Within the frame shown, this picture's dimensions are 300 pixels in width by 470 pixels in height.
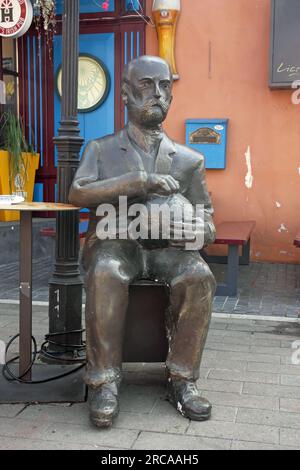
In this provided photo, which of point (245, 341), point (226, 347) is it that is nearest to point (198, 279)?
point (226, 347)

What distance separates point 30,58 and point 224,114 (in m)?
2.93

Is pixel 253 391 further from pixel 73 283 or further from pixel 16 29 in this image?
pixel 16 29

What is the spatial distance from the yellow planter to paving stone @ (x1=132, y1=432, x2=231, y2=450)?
17.5 ft

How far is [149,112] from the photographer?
3123mm

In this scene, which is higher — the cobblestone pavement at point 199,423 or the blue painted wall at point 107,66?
the blue painted wall at point 107,66

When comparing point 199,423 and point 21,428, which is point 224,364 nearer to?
point 199,423

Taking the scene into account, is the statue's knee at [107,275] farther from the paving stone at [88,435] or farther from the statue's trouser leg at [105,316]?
the paving stone at [88,435]

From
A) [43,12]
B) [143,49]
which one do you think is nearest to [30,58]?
[43,12]

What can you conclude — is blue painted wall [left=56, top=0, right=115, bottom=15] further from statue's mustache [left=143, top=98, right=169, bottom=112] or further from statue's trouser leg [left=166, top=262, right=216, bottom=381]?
statue's trouser leg [left=166, top=262, right=216, bottom=381]

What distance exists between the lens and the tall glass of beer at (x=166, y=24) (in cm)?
743

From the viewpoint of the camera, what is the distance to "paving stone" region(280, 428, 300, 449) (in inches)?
106

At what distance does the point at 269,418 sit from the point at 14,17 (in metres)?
5.87

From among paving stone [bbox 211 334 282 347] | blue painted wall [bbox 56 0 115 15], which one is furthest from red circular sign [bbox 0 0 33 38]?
paving stone [bbox 211 334 282 347]

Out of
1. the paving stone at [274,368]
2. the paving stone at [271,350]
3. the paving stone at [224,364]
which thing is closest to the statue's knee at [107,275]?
the paving stone at [224,364]
